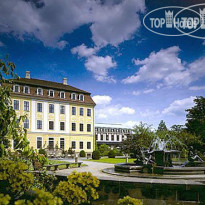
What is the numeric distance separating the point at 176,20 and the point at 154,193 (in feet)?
35.1

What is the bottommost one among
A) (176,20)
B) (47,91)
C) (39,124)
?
(39,124)

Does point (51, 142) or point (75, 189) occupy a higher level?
point (75, 189)

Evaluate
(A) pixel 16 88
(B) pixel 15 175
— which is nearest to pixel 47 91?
(A) pixel 16 88

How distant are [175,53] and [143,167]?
10119 millimetres

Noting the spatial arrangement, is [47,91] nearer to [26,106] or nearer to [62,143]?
[26,106]

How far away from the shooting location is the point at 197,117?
112ft

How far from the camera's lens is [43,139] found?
3728cm

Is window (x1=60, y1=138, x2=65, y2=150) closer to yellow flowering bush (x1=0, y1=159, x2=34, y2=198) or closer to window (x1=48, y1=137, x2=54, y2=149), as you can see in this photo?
window (x1=48, y1=137, x2=54, y2=149)

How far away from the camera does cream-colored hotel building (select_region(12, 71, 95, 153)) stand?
36156mm

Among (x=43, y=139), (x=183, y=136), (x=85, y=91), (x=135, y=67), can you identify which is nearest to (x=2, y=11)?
(x=135, y=67)

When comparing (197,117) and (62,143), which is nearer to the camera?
(197,117)

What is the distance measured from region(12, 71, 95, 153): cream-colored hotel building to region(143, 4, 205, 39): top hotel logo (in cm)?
2453

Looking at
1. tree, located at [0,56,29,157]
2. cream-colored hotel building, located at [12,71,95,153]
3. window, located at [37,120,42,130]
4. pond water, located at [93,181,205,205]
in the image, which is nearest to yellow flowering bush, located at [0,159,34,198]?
tree, located at [0,56,29,157]

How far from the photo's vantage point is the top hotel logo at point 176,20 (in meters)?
14.2
